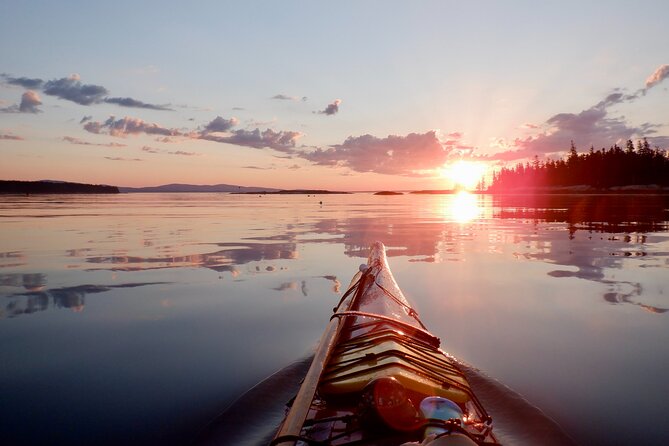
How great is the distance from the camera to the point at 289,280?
42.1ft

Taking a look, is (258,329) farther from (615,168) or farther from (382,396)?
(615,168)

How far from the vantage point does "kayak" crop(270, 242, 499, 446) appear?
3.55 meters

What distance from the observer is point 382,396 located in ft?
12.3

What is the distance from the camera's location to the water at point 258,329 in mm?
5441

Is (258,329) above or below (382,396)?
below

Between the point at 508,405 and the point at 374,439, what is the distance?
9.63 feet

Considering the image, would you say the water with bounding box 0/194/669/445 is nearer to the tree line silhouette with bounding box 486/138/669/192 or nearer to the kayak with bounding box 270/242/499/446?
the kayak with bounding box 270/242/499/446

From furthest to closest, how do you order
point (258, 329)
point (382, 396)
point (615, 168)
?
1. point (615, 168)
2. point (258, 329)
3. point (382, 396)

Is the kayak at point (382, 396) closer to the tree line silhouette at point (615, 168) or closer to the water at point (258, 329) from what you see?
the water at point (258, 329)

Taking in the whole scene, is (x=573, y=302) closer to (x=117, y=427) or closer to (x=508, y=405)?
(x=508, y=405)

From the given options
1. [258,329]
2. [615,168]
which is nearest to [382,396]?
[258,329]

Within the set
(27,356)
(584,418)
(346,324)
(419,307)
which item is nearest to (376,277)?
(419,307)

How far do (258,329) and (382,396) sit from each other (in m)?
5.21

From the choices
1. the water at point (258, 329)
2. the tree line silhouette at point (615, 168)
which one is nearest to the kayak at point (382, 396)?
the water at point (258, 329)
